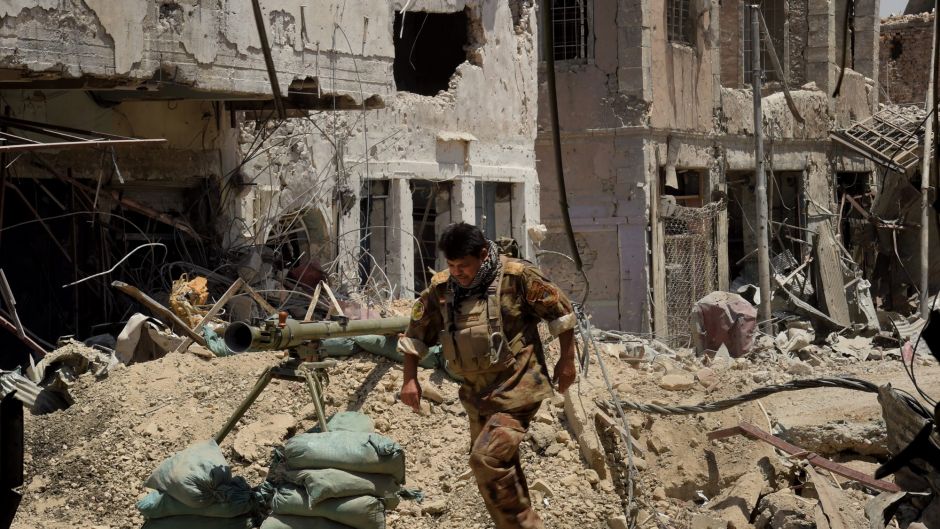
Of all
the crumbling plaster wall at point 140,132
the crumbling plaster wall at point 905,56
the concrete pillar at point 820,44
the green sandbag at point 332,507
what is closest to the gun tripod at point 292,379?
the green sandbag at point 332,507

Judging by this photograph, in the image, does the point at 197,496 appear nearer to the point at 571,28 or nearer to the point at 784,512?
the point at 784,512

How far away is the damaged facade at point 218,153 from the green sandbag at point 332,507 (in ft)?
13.2

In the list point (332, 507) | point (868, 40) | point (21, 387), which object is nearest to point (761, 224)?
point (868, 40)

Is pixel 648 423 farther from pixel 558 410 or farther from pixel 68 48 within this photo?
pixel 68 48

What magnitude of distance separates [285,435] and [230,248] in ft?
14.6

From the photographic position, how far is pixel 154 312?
10352 mm

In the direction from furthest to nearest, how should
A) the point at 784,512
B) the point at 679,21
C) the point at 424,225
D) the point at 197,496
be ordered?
the point at 679,21 → the point at 424,225 → the point at 784,512 → the point at 197,496

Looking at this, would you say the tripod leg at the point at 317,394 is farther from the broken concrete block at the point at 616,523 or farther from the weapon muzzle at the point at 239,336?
the broken concrete block at the point at 616,523

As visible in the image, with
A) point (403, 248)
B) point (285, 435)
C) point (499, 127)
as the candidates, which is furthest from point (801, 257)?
point (285, 435)

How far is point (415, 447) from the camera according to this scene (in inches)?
321

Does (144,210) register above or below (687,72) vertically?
below

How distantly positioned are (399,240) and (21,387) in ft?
21.7

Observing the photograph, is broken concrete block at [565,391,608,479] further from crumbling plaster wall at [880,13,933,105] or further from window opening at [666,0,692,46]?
crumbling plaster wall at [880,13,933,105]

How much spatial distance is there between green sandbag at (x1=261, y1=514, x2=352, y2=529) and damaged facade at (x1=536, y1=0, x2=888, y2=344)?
1287 centimetres
